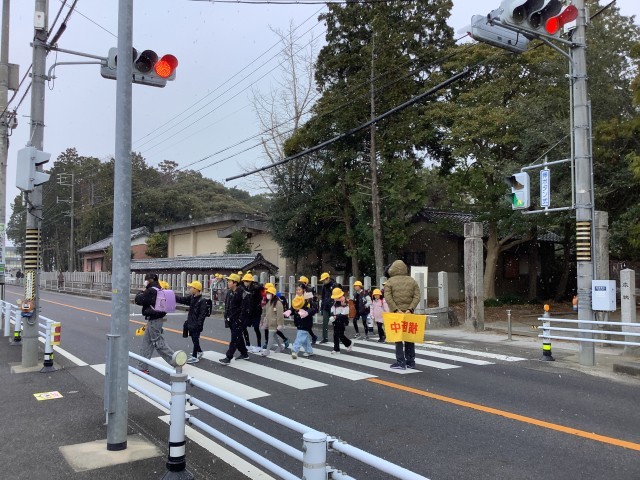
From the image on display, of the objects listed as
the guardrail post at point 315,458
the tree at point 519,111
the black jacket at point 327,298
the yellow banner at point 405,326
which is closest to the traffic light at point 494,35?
the yellow banner at point 405,326

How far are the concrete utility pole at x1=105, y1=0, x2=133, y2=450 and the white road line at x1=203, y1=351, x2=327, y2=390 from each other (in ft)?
11.5

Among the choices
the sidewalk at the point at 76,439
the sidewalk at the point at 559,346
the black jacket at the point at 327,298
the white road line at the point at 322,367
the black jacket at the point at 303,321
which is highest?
the black jacket at the point at 327,298

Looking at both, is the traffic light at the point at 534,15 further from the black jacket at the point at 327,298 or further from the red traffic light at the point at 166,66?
the black jacket at the point at 327,298

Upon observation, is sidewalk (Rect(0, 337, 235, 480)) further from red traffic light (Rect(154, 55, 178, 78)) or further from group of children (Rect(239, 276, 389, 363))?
red traffic light (Rect(154, 55, 178, 78))

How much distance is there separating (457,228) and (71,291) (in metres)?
37.7

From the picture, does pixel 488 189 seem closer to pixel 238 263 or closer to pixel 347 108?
pixel 347 108

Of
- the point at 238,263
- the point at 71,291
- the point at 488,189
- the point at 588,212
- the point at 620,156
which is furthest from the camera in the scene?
the point at 71,291

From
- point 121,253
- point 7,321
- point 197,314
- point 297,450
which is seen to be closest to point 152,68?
point 121,253

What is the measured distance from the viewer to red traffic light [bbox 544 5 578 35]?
959 cm

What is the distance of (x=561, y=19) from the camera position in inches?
406

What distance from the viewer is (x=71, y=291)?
161 ft

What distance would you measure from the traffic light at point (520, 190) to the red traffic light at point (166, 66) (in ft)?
26.6

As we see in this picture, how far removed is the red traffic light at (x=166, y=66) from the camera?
6055 millimetres

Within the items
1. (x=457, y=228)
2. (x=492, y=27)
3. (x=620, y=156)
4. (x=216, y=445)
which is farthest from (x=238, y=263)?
(x=216, y=445)
